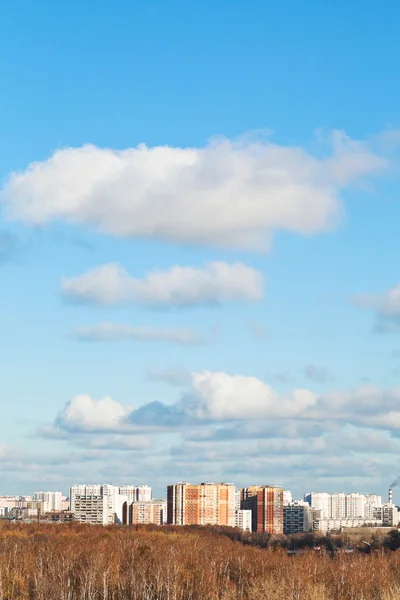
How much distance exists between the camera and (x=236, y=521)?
134875 millimetres

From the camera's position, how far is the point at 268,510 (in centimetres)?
13812

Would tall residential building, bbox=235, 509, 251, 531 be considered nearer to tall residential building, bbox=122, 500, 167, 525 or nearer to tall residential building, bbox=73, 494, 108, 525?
tall residential building, bbox=122, 500, 167, 525

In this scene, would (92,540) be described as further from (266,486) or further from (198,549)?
(266,486)

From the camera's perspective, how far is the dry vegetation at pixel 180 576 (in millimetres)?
42281

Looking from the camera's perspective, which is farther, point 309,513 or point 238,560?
point 309,513

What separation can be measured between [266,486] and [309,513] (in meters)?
16.6

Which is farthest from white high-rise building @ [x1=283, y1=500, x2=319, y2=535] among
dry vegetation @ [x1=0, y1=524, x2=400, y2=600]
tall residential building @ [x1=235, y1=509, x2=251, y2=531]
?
dry vegetation @ [x1=0, y1=524, x2=400, y2=600]

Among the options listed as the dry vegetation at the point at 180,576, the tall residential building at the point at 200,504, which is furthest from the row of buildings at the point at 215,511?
the dry vegetation at the point at 180,576

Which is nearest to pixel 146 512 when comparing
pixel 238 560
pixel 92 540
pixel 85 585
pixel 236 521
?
pixel 236 521

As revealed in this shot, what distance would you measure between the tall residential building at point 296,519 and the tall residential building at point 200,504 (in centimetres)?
1970

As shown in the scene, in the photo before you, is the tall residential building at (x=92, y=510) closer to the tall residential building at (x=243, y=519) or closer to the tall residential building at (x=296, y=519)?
the tall residential building at (x=243, y=519)

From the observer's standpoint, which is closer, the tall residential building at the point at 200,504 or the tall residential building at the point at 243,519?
the tall residential building at the point at 200,504

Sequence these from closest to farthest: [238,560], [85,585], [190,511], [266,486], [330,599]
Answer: [330,599]
[85,585]
[238,560]
[190,511]
[266,486]

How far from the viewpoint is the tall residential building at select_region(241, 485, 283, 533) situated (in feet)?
447
